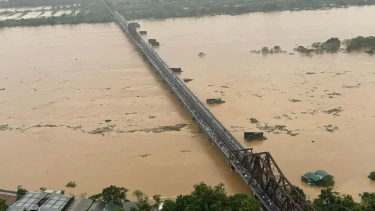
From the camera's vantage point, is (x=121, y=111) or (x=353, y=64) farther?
(x=353, y=64)

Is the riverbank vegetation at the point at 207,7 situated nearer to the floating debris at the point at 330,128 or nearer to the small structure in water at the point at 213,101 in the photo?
the small structure in water at the point at 213,101

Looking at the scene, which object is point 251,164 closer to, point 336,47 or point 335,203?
point 335,203

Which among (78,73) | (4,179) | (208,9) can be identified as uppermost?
(208,9)

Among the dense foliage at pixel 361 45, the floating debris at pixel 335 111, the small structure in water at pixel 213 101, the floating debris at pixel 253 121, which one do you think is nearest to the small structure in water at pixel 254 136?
the floating debris at pixel 253 121

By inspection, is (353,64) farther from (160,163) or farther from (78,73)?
(78,73)

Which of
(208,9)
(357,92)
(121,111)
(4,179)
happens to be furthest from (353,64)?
(208,9)
